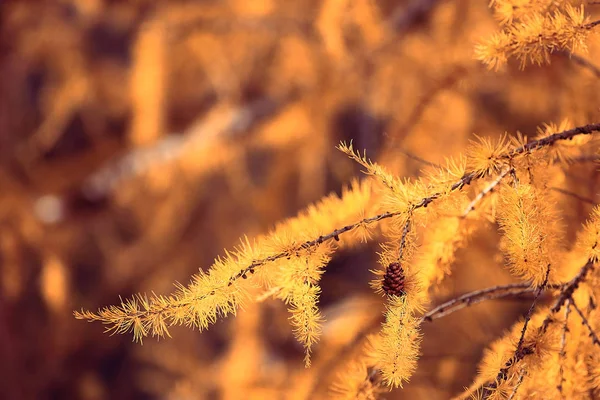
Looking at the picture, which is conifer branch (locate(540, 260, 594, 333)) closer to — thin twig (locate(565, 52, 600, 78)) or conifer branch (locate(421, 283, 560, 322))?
conifer branch (locate(421, 283, 560, 322))

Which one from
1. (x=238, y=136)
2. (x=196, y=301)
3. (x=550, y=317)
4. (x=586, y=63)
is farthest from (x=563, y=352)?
(x=238, y=136)

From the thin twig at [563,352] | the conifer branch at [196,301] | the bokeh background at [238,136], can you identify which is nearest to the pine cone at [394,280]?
the conifer branch at [196,301]

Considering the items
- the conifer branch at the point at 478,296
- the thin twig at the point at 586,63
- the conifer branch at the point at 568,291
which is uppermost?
the thin twig at the point at 586,63

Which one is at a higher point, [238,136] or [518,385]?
[238,136]

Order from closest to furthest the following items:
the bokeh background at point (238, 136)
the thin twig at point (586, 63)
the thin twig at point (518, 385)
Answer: the thin twig at point (518, 385)
the thin twig at point (586, 63)
the bokeh background at point (238, 136)

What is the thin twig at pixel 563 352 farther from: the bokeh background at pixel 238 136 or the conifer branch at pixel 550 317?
the bokeh background at pixel 238 136

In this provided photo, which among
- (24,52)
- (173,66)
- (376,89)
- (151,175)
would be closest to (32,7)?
(24,52)

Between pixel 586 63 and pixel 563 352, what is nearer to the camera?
pixel 563 352

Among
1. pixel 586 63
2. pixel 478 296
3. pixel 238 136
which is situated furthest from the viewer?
pixel 238 136

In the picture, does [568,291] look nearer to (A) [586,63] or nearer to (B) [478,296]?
(B) [478,296]

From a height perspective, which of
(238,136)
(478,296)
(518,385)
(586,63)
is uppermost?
(238,136)
